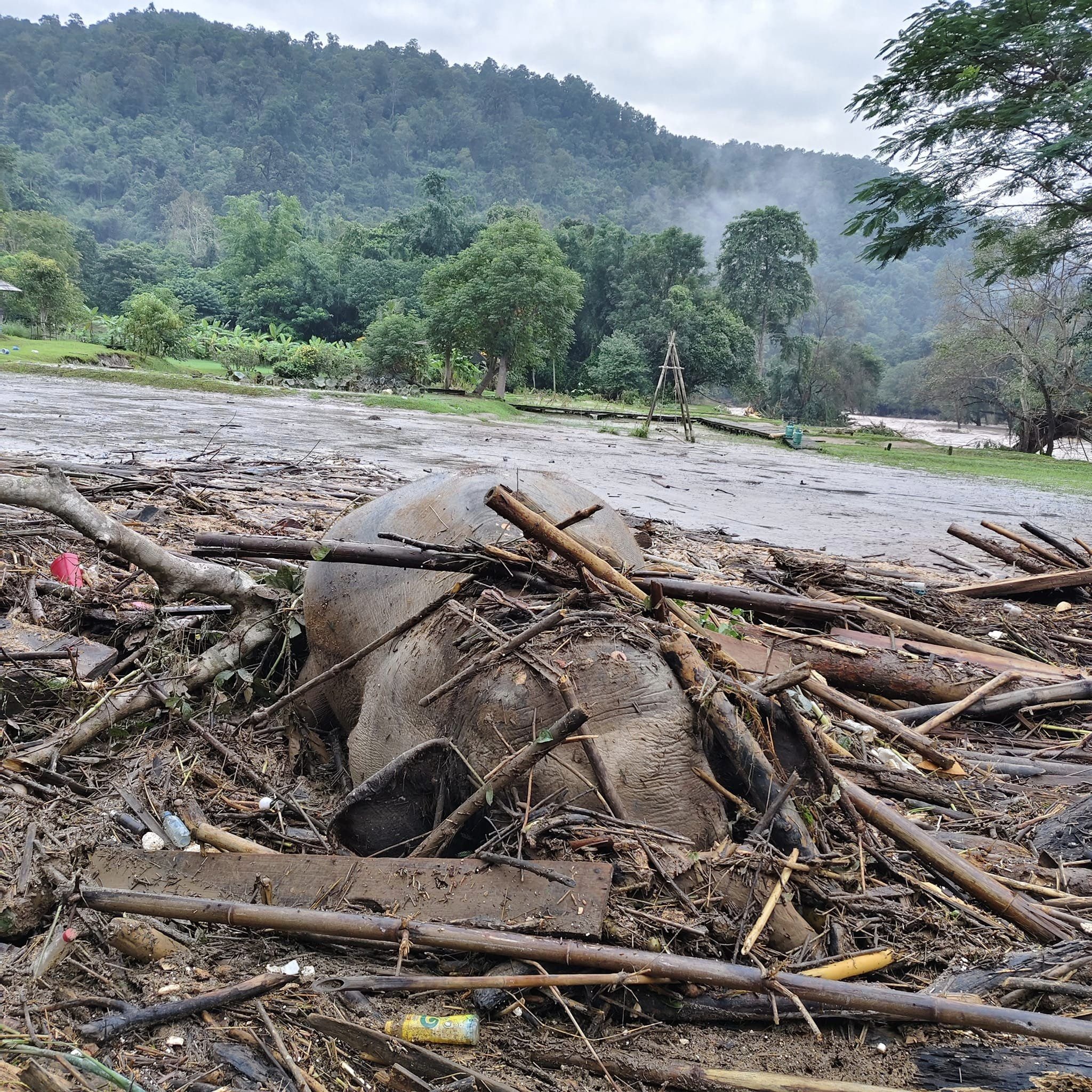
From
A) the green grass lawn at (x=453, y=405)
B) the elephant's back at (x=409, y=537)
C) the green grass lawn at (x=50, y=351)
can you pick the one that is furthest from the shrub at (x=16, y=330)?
the elephant's back at (x=409, y=537)

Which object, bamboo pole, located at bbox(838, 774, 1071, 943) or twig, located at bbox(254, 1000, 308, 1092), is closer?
twig, located at bbox(254, 1000, 308, 1092)

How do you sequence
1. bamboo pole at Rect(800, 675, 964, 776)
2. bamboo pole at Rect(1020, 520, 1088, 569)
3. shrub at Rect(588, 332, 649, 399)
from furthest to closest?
shrub at Rect(588, 332, 649, 399)
bamboo pole at Rect(1020, 520, 1088, 569)
bamboo pole at Rect(800, 675, 964, 776)

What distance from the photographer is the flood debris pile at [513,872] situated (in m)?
2.04

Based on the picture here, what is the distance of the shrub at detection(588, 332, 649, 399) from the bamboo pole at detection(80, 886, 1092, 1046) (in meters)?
52.2

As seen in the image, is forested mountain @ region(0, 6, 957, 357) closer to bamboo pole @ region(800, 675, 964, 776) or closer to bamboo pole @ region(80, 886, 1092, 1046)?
bamboo pole @ region(800, 675, 964, 776)

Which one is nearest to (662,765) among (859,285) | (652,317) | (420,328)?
(420,328)

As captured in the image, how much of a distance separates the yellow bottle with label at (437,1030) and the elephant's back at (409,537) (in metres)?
1.46

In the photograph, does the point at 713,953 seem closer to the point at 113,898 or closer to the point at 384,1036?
the point at 384,1036

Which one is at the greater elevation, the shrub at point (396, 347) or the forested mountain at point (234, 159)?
the forested mountain at point (234, 159)

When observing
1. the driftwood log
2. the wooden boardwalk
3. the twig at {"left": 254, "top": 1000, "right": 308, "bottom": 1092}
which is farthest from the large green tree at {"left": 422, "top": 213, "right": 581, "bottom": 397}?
the twig at {"left": 254, "top": 1000, "right": 308, "bottom": 1092}

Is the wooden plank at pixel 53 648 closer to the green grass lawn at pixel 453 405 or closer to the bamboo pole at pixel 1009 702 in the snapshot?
the bamboo pole at pixel 1009 702

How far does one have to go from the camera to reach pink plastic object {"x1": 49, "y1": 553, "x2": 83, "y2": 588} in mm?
4727

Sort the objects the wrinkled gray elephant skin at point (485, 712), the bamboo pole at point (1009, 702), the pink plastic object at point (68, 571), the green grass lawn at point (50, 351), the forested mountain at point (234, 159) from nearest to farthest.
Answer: the wrinkled gray elephant skin at point (485, 712) < the bamboo pole at point (1009, 702) < the pink plastic object at point (68, 571) < the green grass lawn at point (50, 351) < the forested mountain at point (234, 159)

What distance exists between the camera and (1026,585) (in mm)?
6609
